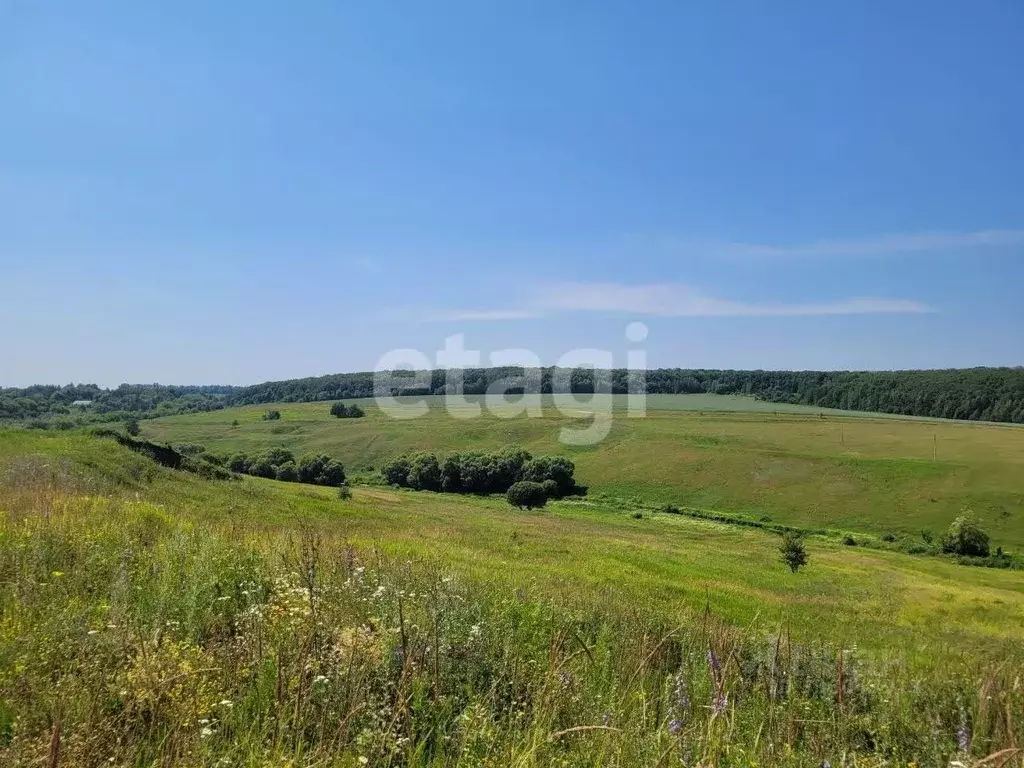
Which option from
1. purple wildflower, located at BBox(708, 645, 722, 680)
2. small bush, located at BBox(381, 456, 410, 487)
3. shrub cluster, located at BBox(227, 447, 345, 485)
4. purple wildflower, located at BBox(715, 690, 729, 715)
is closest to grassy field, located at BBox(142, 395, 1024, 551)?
small bush, located at BBox(381, 456, 410, 487)

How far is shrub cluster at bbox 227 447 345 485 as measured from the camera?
10156cm

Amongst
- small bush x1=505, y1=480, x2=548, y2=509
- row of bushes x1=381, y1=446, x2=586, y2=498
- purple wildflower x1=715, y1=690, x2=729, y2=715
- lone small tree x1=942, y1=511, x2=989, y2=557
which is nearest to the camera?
purple wildflower x1=715, y1=690, x2=729, y2=715

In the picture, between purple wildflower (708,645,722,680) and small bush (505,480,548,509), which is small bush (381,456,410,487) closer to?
small bush (505,480,548,509)

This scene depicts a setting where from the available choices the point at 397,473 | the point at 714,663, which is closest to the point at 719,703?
the point at 714,663

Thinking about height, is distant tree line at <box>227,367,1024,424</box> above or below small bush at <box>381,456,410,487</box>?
above

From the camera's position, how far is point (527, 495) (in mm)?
95375

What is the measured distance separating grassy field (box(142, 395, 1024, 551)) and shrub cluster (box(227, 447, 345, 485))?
1345cm

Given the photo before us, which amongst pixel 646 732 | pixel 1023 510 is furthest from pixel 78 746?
pixel 1023 510

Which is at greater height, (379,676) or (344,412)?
(379,676)

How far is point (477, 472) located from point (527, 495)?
1530cm

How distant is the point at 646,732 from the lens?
3.17 m

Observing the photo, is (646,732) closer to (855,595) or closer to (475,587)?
(475,587)

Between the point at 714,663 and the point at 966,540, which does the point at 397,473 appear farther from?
the point at 714,663

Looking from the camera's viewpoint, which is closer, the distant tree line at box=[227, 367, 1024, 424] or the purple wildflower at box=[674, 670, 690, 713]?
the purple wildflower at box=[674, 670, 690, 713]
